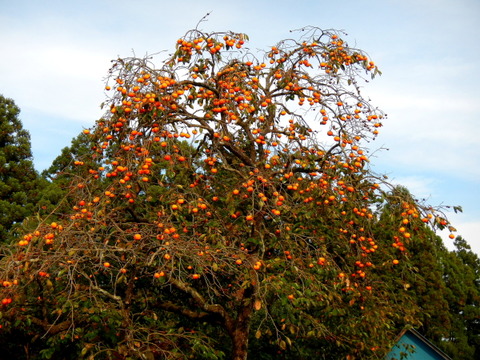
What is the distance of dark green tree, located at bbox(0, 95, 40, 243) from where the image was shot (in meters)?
14.1

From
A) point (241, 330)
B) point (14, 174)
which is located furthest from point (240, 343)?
point (14, 174)

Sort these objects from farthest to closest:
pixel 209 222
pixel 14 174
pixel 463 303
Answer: pixel 463 303 → pixel 14 174 → pixel 209 222

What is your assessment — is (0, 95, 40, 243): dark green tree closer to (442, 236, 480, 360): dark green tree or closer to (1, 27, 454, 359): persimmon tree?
(1, 27, 454, 359): persimmon tree

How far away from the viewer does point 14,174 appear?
49.5ft

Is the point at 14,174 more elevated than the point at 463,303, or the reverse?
the point at 14,174

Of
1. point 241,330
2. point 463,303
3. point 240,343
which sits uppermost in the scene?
point 463,303

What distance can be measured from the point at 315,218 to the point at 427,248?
1338cm

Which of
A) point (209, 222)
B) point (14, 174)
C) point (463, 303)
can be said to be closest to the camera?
point (209, 222)

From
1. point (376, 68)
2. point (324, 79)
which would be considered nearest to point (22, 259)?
point (324, 79)

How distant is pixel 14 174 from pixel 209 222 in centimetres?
1149

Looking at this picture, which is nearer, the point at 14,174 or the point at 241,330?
the point at 241,330

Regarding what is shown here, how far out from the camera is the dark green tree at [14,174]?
14128 millimetres

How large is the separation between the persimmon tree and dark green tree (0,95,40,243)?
8.84 metres

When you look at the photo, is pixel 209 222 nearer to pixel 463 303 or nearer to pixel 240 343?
pixel 240 343
